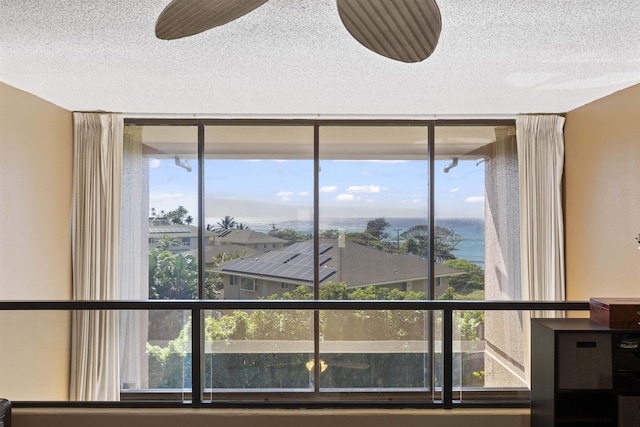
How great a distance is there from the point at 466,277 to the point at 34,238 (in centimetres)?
381

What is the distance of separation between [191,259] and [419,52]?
12.0ft

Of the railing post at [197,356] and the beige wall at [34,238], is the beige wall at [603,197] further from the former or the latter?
the beige wall at [34,238]

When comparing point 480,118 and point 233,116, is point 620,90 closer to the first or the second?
point 480,118

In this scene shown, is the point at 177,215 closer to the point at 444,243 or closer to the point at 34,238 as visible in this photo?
the point at 34,238

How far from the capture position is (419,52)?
6.90ft

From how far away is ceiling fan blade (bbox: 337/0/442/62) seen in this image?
185 centimetres

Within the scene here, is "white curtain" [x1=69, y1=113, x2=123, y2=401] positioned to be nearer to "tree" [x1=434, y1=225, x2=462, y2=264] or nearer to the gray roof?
the gray roof

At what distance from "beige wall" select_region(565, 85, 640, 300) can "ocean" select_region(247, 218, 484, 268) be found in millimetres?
808

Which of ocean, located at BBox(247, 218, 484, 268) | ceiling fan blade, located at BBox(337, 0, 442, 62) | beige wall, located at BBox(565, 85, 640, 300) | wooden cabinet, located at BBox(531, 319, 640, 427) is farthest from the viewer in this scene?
ocean, located at BBox(247, 218, 484, 268)

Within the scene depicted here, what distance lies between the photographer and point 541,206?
5125 mm

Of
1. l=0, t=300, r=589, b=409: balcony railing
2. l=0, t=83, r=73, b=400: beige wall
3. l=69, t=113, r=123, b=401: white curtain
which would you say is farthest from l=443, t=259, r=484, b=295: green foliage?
l=0, t=83, r=73, b=400: beige wall

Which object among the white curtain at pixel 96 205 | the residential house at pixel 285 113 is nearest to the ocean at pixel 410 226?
the residential house at pixel 285 113

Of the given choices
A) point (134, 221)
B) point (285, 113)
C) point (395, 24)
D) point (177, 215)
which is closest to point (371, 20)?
point (395, 24)

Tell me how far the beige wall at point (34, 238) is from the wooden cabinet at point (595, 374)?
8.73 feet
